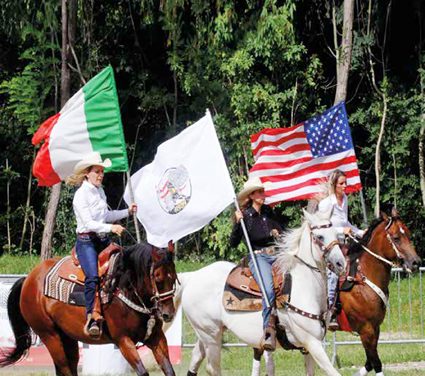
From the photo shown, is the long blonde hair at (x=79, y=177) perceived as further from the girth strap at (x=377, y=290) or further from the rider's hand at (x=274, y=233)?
the girth strap at (x=377, y=290)

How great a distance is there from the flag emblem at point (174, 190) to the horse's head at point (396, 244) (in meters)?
2.62

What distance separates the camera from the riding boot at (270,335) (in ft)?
35.6

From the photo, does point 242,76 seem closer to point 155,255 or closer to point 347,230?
point 347,230

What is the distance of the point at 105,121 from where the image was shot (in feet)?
38.9

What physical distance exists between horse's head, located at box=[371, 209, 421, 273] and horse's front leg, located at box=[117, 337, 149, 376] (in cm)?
358

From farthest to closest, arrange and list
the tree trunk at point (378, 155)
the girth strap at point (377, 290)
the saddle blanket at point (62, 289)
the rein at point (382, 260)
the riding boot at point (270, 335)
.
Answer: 1. the tree trunk at point (378, 155)
2. the girth strap at point (377, 290)
3. the rein at point (382, 260)
4. the saddle blanket at point (62, 289)
5. the riding boot at point (270, 335)

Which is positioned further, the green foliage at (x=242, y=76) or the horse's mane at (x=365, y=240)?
the green foliage at (x=242, y=76)

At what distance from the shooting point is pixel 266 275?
434 inches

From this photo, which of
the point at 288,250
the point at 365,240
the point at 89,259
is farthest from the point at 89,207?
the point at 365,240

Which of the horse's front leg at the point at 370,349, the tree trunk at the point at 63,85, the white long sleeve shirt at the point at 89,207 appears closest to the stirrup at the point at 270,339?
the horse's front leg at the point at 370,349

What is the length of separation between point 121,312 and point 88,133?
2.37 metres

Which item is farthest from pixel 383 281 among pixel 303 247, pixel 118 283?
pixel 118 283

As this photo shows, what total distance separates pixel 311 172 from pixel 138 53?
1662 centimetres

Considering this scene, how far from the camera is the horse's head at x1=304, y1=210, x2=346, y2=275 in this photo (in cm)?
1018
